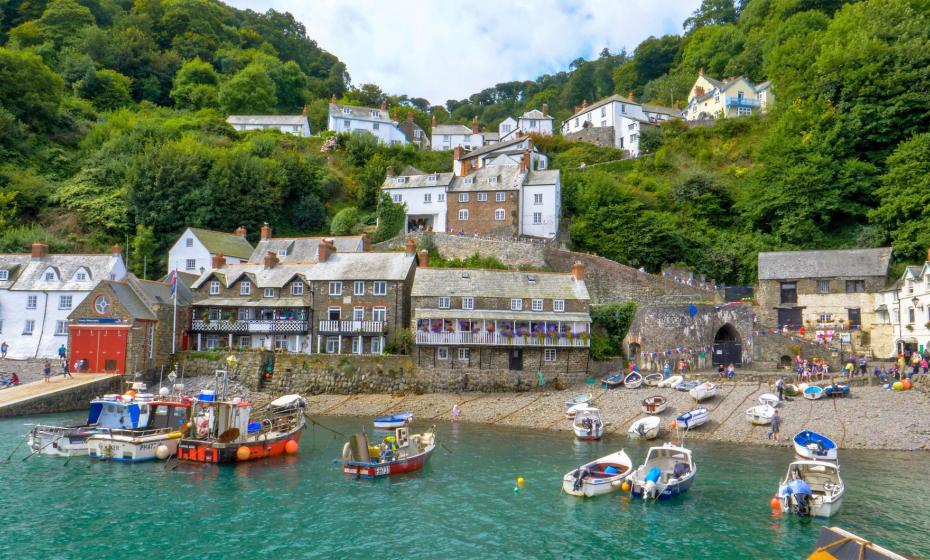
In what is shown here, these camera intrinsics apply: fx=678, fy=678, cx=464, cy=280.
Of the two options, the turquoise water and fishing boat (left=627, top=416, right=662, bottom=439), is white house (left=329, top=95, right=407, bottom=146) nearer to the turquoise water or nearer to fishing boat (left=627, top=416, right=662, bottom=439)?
fishing boat (left=627, top=416, right=662, bottom=439)

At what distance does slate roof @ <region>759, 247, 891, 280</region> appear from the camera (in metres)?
45.5

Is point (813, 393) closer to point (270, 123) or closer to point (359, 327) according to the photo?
point (359, 327)

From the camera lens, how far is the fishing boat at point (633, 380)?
40.3 m

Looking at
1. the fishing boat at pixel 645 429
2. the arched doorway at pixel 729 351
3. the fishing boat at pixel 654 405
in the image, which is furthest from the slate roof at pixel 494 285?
the fishing boat at pixel 645 429

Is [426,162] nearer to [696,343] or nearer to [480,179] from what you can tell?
[480,179]

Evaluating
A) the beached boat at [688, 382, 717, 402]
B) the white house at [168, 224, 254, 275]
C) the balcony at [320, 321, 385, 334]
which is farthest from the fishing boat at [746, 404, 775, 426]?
the white house at [168, 224, 254, 275]

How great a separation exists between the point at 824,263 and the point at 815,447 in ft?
83.2

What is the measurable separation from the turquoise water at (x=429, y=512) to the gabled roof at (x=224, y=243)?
28.3 meters

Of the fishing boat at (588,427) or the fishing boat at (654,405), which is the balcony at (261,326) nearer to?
the fishing boat at (588,427)

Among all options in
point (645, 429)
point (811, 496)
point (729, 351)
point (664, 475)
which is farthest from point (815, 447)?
point (729, 351)

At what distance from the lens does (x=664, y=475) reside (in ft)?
78.5

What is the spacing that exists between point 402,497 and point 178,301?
30.0m

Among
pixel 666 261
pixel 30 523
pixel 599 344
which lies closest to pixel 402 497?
pixel 30 523

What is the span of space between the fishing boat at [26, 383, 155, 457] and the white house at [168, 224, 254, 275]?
80.0ft
